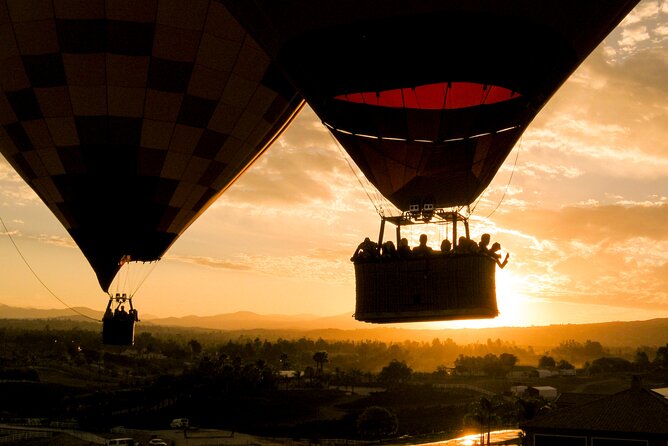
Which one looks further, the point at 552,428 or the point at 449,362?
the point at 449,362

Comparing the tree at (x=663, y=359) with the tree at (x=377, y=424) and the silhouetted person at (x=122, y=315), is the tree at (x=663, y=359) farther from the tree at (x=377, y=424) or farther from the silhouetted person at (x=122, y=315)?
the silhouetted person at (x=122, y=315)

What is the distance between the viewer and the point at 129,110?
1439cm

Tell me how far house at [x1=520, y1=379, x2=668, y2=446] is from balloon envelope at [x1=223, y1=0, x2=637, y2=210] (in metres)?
19.9

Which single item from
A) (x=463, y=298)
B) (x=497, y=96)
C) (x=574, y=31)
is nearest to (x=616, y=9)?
(x=574, y=31)

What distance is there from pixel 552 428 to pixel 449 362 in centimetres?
15559

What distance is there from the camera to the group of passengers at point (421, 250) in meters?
9.27

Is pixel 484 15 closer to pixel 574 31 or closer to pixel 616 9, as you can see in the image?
pixel 574 31

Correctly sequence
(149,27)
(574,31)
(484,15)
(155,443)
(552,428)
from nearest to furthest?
(484,15) → (574,31) → (149,27) → (552,428) → (155,443)

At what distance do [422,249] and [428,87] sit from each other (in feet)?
6.36

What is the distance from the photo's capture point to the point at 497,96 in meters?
Answer: 9.42

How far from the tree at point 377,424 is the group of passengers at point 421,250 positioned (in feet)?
150

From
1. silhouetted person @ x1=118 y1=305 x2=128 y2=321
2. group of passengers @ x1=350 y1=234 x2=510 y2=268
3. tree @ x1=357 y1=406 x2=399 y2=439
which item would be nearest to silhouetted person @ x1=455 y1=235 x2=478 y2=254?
group of passengers @ x1=350 y1=234 x2=510 y2=268

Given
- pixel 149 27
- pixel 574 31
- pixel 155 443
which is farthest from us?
pixel 155 443

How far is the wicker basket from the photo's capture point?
9156 mm
